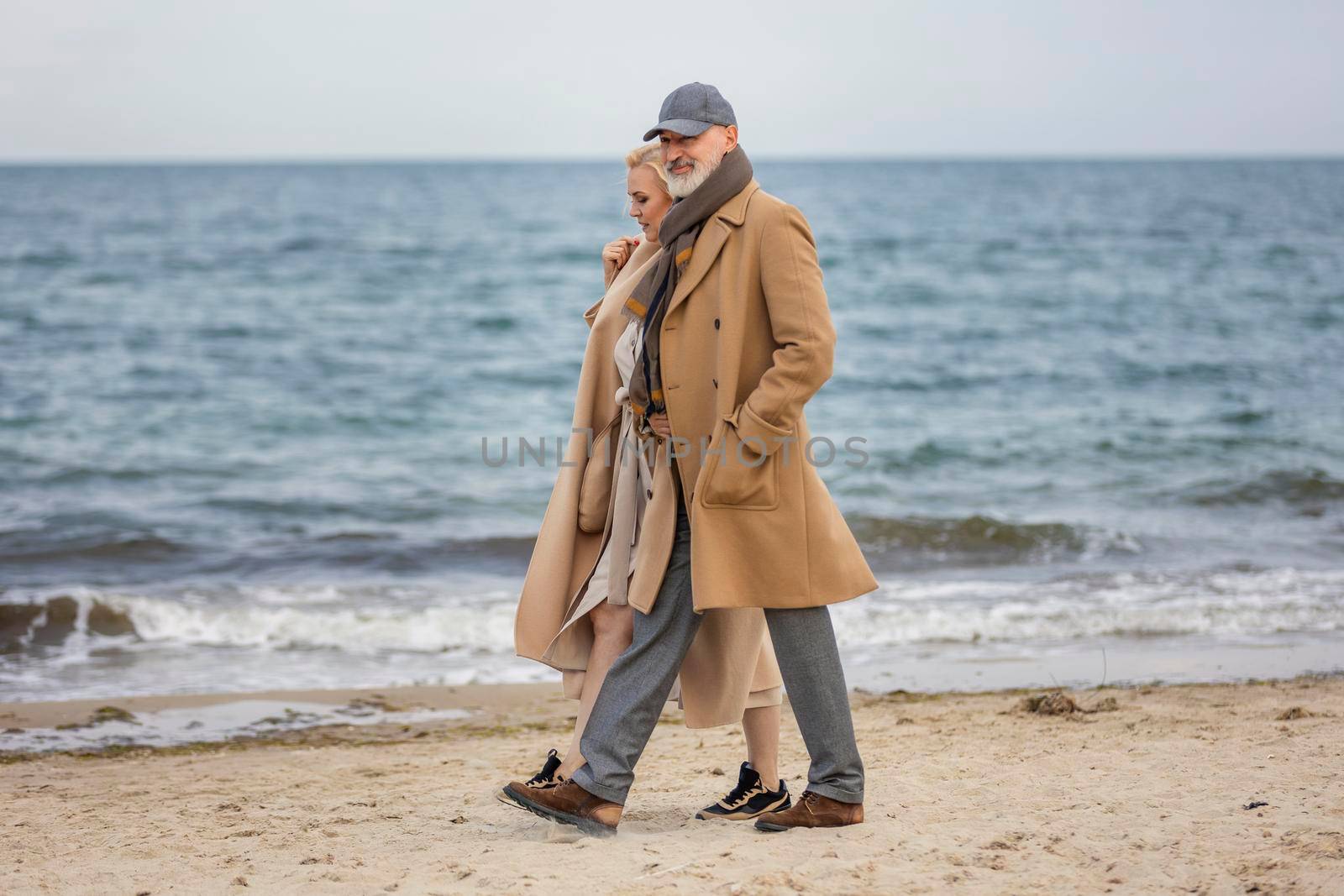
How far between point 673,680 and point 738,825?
0.48m

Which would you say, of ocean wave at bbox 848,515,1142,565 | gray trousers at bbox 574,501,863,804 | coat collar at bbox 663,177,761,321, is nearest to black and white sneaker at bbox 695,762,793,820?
gray trousers at bbox 574,501,863,804

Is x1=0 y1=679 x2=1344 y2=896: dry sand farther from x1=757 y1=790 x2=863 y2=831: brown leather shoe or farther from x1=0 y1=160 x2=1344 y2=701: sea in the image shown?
x1=0 y1=160 x2=1344 y2=701: sea

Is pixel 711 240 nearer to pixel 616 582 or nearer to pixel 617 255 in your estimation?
pixel 617 255

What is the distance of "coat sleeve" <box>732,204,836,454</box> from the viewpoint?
2.84 metres

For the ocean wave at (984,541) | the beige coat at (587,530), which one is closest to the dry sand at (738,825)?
the beige coat at (587,530)

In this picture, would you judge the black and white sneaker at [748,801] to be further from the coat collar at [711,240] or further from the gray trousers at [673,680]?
the coat collar at [711,240]

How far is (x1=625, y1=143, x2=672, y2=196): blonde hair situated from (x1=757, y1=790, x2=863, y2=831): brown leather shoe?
163 centimetres

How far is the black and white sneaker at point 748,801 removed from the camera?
3.38m

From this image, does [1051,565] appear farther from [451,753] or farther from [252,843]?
[252,843]

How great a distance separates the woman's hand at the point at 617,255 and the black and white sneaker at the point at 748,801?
1429 mm

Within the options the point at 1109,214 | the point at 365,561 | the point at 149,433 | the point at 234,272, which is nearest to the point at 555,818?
the point at 365,561

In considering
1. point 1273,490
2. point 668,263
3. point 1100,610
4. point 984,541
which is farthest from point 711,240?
point 1273,490

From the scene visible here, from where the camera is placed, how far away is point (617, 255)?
11.3 ft

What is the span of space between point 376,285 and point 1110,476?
17019mm
